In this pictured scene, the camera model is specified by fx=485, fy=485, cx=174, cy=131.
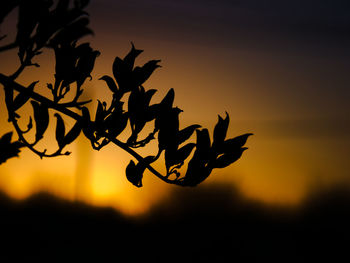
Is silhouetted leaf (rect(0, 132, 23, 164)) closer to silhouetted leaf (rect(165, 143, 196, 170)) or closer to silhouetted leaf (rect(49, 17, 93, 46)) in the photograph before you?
silhouetted leaf (rect(49, 17, 93, 46))

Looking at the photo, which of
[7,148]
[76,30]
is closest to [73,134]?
[7,148]

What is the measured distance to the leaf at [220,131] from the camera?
2635mm

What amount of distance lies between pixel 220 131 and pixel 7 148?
3.63 feet

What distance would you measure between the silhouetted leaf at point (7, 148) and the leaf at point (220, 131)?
3.36 feet

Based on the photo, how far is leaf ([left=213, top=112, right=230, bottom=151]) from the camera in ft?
8.64

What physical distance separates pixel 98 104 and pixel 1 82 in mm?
587

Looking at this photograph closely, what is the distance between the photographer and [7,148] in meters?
2.31

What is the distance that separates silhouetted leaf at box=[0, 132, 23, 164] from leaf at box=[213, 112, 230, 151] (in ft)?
3.36

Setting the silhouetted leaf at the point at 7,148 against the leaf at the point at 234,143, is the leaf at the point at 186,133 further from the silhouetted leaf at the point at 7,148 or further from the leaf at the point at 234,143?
the silhouetted leaf at the point at 7,148

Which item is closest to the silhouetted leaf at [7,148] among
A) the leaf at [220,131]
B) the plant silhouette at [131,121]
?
the plant silhouette at [131,121]

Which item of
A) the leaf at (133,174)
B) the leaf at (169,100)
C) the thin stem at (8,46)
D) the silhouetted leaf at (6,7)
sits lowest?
the leaf at (133,174)

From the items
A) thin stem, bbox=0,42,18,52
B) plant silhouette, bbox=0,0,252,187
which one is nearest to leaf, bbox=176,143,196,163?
plant silhouette, bbox=0,0,252,187

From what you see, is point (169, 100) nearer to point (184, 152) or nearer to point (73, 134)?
point (184, 152)

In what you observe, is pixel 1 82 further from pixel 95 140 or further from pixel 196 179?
pixel 196 179
